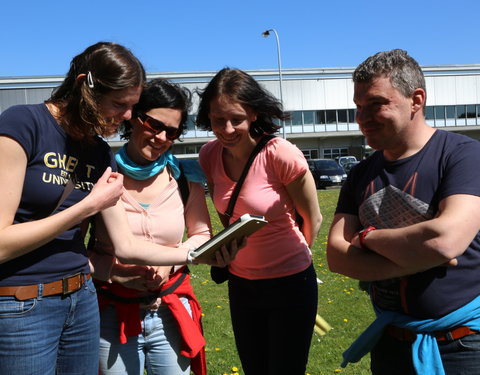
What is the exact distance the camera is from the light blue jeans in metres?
2.53

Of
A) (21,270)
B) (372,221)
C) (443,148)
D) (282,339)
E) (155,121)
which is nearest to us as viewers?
(21,270)

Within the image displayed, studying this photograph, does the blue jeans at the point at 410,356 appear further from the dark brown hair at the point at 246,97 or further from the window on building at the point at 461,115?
the window on building at the point at 461,115

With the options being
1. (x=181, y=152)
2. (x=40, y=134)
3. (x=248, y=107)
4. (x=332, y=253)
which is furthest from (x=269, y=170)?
(x=181, y=152)

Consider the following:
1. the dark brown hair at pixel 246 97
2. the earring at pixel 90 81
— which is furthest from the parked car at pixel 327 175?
the earring at pixel 90 81

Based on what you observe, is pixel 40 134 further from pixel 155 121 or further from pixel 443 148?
pixel 443 148

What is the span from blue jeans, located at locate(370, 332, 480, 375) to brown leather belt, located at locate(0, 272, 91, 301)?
Answer: 58.4 inches

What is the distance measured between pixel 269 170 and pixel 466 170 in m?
1.16

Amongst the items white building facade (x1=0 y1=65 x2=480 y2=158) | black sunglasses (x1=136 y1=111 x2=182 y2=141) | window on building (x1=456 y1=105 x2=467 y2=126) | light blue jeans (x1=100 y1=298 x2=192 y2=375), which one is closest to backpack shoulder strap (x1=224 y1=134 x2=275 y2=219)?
black sunglasses (x1=136 y1=111 x2=182 y2=141)

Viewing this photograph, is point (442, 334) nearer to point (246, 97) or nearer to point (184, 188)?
point (184, 188)

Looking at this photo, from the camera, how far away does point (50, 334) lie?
2068 millimetres

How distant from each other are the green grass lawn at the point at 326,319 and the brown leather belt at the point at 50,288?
2.65 metres

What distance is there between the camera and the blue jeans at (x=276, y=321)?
9.28ft

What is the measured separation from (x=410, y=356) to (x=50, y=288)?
1653 millimetres

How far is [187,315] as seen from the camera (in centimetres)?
265
